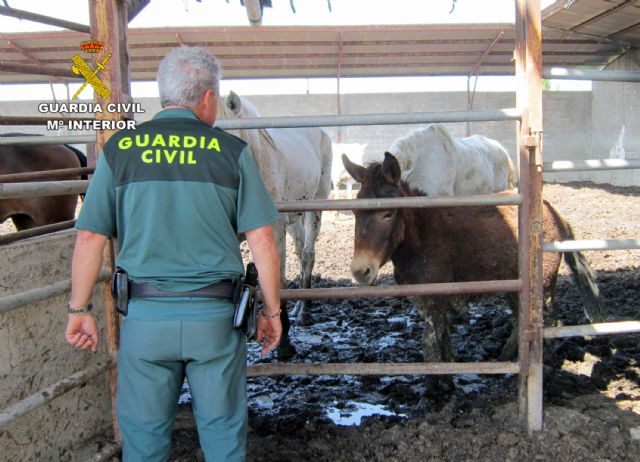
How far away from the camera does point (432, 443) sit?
9.24 feet

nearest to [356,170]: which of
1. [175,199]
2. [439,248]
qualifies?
[439,248]

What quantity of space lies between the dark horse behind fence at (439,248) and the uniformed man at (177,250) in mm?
1741

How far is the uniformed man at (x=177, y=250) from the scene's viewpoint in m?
1.81

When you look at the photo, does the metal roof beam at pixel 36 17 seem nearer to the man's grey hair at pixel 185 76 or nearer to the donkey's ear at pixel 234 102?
the man's grey hair at pixel 185 76

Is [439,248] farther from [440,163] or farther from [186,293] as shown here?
[440,163]

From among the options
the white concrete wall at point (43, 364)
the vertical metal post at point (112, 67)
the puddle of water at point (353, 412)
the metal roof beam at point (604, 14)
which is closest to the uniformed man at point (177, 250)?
the white concrete wall at point (43, 364)

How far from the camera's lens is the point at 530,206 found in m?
2.76

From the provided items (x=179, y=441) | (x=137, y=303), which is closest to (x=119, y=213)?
(x=137, y=303)

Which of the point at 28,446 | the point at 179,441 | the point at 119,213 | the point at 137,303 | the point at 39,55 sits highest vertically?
the point at 39,55

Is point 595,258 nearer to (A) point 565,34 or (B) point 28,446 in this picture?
(B) point 28,446

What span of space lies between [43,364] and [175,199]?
130cm

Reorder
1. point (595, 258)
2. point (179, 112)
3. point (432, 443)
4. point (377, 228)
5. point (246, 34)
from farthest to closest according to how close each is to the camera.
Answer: point (246, 34), point (595, 258), point (377, 228), point (432, 443), point (179, 112)

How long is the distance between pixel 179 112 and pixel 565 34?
50.9 ft

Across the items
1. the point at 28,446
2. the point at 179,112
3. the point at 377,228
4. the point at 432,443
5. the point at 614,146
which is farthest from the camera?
the point at 614,146
